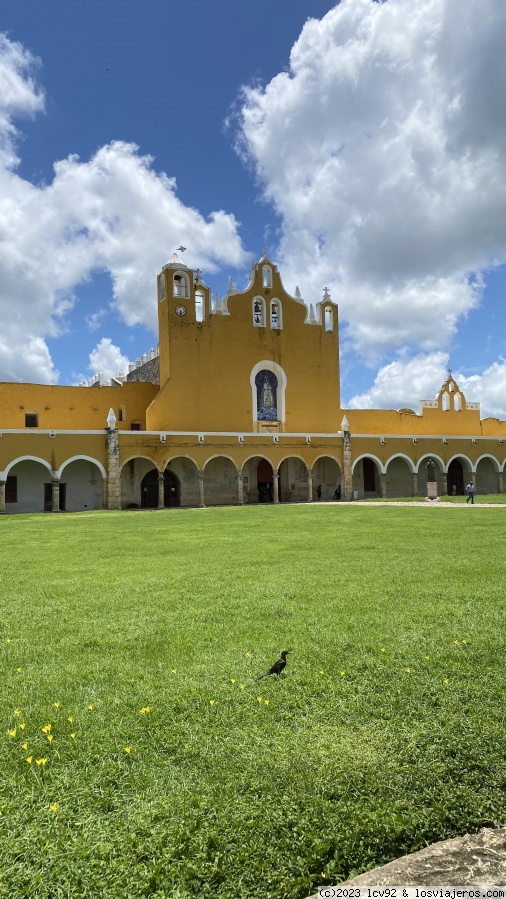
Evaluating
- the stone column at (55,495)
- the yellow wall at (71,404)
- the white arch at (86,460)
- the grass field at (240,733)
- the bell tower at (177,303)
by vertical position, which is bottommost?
the grass field at (240,733)

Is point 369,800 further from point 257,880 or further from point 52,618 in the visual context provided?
point 52,618

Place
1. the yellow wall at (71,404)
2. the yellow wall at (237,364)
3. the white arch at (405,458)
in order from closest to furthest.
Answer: the yellow wall at (71,404)
the yellow wall at (237,364)
the white arch at (405,458)

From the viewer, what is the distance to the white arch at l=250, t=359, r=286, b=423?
3253 cm

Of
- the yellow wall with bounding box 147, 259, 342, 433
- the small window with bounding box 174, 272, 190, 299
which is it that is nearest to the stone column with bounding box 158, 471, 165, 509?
the yellow wall with bounding box 147, 259, 342, 433

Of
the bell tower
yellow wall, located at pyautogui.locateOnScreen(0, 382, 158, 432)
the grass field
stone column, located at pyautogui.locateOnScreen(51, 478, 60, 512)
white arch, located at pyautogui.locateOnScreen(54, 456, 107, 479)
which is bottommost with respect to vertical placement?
the grass field

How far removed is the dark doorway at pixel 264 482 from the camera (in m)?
32.5

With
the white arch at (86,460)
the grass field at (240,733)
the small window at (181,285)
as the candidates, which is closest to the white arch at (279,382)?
the small window at (181,285)

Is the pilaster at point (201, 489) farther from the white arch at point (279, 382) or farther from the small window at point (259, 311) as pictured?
the small window at point (259, 311)

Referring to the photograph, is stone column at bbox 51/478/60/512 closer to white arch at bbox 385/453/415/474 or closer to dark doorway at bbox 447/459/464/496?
white arch at bbox 385/453/415/474

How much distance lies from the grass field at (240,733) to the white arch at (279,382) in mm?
26039

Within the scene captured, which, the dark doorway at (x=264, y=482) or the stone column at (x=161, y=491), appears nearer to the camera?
the stone column at (x=161, y=491)

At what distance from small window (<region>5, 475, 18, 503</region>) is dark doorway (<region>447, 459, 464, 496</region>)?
25078mm

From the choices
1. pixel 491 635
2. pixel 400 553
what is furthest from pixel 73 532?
pixel 491 635

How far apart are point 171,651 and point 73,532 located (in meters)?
11.5
